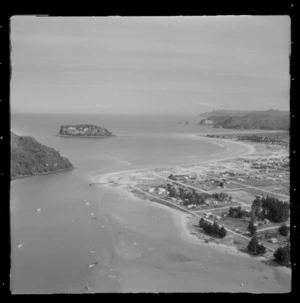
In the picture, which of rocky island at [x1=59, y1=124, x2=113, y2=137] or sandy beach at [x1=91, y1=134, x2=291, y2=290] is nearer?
sandy beach at [x1=91, y1=134, x2=291, y2=290]

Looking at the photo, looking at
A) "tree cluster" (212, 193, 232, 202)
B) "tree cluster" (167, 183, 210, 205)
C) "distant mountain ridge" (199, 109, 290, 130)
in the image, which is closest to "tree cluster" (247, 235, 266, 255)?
"tree cluster" (212, 193, 232, 202)

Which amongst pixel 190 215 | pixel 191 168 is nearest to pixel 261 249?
pixel 190 215

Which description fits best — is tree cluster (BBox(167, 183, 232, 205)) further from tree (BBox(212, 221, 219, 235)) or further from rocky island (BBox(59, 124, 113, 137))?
rocky island (BBox(59, 124, 113, 137))

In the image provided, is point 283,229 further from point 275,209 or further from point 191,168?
point 191,168

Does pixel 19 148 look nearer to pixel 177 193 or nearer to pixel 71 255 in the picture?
pixel 71 255

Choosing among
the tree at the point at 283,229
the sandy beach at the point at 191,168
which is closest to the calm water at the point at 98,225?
the sandy beach at the point at 191,168
